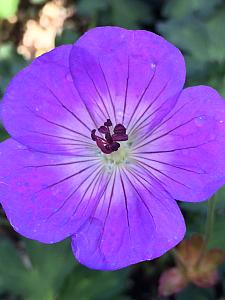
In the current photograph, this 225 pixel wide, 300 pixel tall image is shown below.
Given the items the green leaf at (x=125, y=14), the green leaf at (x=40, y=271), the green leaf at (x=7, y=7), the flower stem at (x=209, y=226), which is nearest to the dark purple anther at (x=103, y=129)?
the flower stem at (x=209, y=226)

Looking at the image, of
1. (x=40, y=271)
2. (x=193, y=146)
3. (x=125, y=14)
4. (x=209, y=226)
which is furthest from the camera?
(x=125, y=14)

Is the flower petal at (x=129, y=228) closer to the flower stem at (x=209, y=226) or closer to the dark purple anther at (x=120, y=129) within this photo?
the dark purple anther at (x=120, y=129)

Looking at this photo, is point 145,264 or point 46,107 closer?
point 46,107

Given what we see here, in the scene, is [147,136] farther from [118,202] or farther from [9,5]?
[9,5]

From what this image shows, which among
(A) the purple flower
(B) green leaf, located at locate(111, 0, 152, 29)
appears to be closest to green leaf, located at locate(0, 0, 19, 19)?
(B) green leaf, located at locate(111, 0, 152, 29)

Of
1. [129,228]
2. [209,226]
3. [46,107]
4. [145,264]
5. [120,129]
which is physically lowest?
[145,264]

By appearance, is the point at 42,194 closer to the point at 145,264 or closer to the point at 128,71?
the point at 128,71

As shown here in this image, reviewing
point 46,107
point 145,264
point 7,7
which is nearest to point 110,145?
point 46,107
